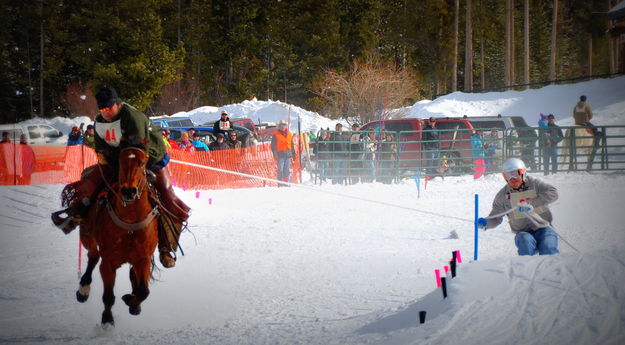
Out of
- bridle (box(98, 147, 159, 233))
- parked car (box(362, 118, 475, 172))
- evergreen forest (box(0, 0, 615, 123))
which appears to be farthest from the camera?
evergreen forest (box(0, 0, 615, 123))

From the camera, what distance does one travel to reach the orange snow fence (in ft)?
57.2

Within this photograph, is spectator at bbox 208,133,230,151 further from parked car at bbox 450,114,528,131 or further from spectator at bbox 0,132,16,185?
parked car at bbox 450,114,528,131

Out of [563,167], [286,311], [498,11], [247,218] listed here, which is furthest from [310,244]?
[498,11]

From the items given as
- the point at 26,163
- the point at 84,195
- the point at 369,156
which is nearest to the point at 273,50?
the point at 369,156

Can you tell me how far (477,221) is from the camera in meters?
8.51

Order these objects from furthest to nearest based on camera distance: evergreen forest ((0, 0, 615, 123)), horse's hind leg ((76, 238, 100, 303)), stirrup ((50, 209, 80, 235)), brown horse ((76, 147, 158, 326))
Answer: evergreen forest ((0, 0, 615, 123))
horse's hind leg ((76, 238, 100, 303))
stirrup ((50, 209, 80, 235))
brown horse ((76, 147, 158, 326))

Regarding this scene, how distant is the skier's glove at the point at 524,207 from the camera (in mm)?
8023

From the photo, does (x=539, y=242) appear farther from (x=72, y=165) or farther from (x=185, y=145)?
(x=185, y=145)

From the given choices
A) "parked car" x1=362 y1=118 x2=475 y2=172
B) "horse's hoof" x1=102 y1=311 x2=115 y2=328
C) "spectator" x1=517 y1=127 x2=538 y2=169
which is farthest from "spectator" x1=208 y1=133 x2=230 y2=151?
"horse's hoof" x1=102 y1=311 x2=115 y2=328

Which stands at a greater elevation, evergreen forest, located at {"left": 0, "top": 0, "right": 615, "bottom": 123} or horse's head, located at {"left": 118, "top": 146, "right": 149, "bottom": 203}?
evergreen forest, located at {"left": 0, "top": 0, "right": 615, "bottom": 123}

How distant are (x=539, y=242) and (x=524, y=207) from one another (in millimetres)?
462

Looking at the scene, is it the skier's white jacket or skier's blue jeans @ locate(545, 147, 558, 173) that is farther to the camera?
skier's blue jeans @ locate(545, 147, 558, 173)

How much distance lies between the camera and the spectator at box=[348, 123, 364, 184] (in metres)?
21.0

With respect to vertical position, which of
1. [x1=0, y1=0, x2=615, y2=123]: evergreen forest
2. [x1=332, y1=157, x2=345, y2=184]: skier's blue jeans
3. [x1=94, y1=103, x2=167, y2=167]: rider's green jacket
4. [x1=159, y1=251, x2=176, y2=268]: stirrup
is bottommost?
[x1=159, y1=251, x2=176, y2=268]: stirrup
